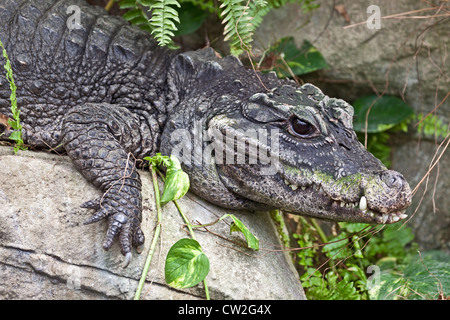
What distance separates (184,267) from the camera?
246 cm

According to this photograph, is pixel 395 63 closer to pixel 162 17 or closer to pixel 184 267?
pixel 162 17

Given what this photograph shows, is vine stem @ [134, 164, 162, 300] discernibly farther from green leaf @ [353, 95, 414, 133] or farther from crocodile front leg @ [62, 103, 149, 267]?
green leaf @ [353, 95, 414, 133]

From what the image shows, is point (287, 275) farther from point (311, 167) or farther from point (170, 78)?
point (170, 78)

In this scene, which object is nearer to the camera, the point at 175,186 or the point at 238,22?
the point at 175,186

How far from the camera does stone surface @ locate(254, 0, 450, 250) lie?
452cm

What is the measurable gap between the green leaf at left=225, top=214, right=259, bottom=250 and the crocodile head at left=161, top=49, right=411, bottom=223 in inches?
9.4

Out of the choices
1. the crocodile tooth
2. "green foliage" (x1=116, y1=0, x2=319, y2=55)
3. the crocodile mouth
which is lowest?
the crocodile mouth

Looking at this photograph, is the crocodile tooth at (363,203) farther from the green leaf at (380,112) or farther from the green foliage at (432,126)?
the green foliage at (432,126)

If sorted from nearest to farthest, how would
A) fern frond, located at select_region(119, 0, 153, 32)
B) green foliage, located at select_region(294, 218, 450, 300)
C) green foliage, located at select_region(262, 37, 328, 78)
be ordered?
green foliage, located at select_region(294, 218, 450, 300) → fern frond, located at select_region(119, 0, 153, 32) → green foliage, located at select_region(262, 37, 328, 78)

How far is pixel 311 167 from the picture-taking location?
2.73 meters

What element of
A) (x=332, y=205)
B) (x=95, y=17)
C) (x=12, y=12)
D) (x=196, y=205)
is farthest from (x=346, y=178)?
(x=12, y=12)

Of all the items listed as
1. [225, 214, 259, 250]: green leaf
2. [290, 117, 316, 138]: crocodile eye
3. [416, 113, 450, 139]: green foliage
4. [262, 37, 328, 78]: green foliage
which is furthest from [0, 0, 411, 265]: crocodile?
[416, 113, 450, 139]: green foliage

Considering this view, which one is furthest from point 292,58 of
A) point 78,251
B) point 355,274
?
point 78,251

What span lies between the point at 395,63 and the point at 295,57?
3.34ft
